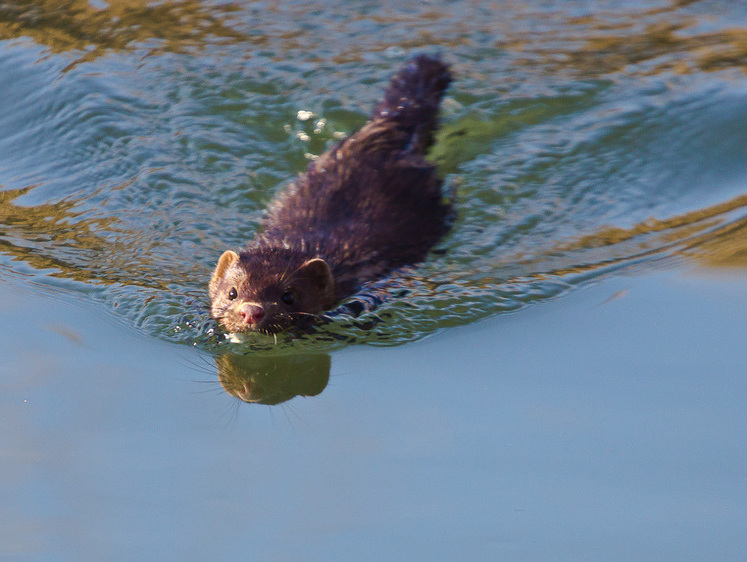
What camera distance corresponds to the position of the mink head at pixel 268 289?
5.73 m

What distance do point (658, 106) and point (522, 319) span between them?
3363mm

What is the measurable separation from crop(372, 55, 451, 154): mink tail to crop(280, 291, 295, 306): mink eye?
77.0 inches

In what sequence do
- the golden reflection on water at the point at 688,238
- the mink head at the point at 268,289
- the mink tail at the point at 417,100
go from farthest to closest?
the mink tail at the point at 417,100, the golden reflection on water at the point at 688,238, the mink head at the point at 268,289

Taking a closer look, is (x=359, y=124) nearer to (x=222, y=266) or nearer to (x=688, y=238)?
(x=222, y=266)

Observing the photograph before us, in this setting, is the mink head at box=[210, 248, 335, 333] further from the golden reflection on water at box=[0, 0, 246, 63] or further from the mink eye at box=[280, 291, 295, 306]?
the golden reflection on water at box=[0, 0, 246, 63]

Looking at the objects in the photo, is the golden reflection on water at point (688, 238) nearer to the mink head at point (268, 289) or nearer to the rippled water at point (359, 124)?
the rippled water at point (359, 124)

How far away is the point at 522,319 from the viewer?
19.0 feet

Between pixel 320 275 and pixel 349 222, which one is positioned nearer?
pixel 320 275

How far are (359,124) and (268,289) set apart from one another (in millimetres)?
2894

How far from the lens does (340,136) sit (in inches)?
330

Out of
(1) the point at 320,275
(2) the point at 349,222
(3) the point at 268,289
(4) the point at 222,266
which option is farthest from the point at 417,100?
(3) the point at 268,289

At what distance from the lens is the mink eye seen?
594 centimetres

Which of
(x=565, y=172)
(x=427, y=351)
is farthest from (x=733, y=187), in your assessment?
(x=427, y=351)

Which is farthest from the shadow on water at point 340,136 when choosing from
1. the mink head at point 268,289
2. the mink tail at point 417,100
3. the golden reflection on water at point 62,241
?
the mink tail at point 417,100
